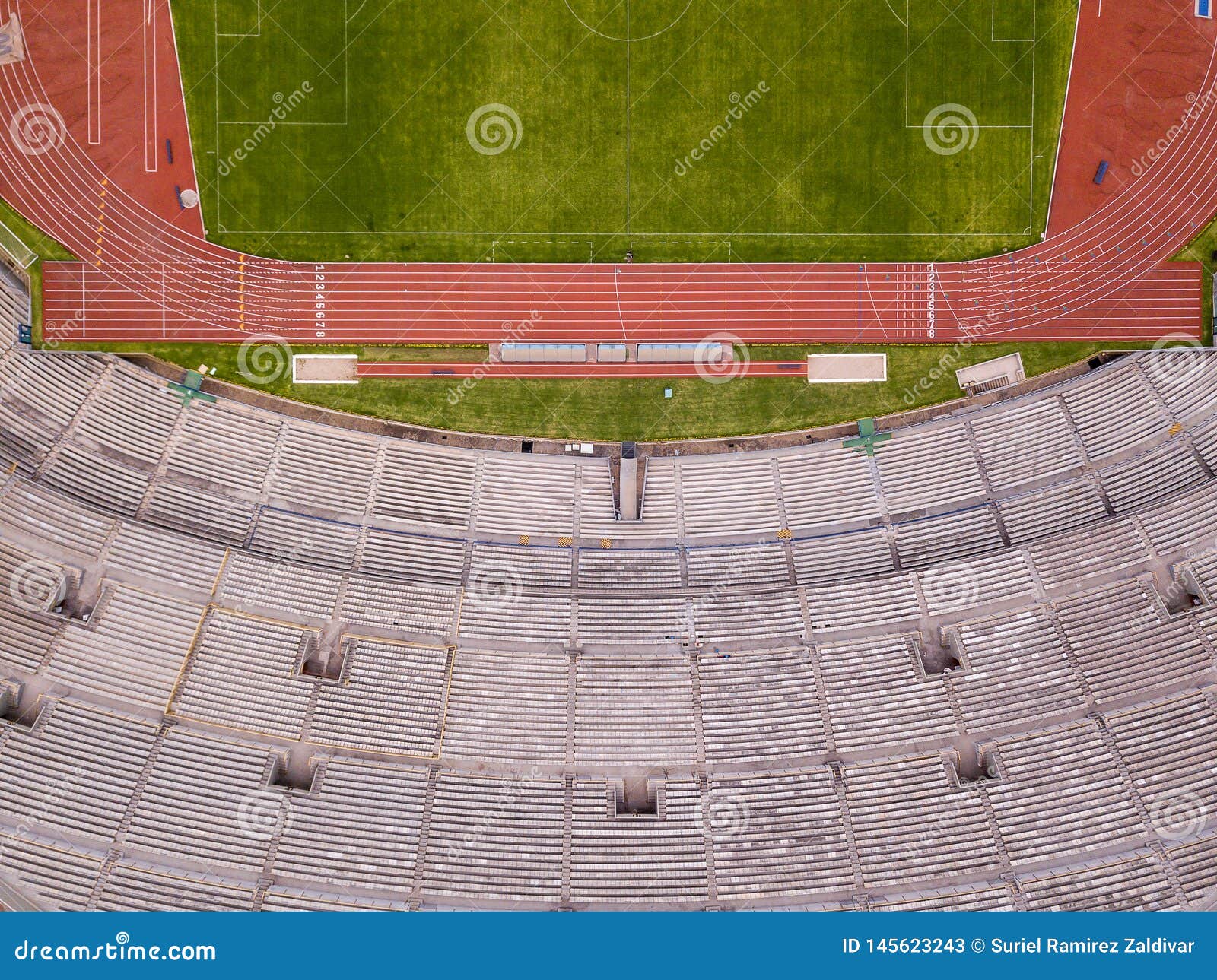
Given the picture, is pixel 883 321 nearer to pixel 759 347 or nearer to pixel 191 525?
pixel 759 347

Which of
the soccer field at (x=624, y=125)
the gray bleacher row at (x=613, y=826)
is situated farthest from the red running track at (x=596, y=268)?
the gray bleacher row at (x=613, y=826)

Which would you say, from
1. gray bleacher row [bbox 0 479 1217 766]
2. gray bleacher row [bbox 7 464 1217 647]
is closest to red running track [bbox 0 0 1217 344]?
gray bleacher row [bbox 7 464 1217 647]

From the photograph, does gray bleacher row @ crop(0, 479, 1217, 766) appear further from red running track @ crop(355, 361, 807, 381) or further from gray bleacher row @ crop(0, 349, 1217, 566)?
red running track @ crop(355, 361, 807, 381)

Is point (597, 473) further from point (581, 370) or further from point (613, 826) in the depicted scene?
point (613, 826)

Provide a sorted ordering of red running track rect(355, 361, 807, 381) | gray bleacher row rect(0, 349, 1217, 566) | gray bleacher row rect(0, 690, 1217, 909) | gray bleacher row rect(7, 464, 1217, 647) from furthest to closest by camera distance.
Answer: red running track rect(355, 361, 807, 381) → gray bleacher row rect(0, 349, 1217, 566) → gray bleacher row rect(7, 464, 1217, 647) → gray bleacher row rect(0, 690, 1217, 909)

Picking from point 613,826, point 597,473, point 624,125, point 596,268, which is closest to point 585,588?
point 597,473
